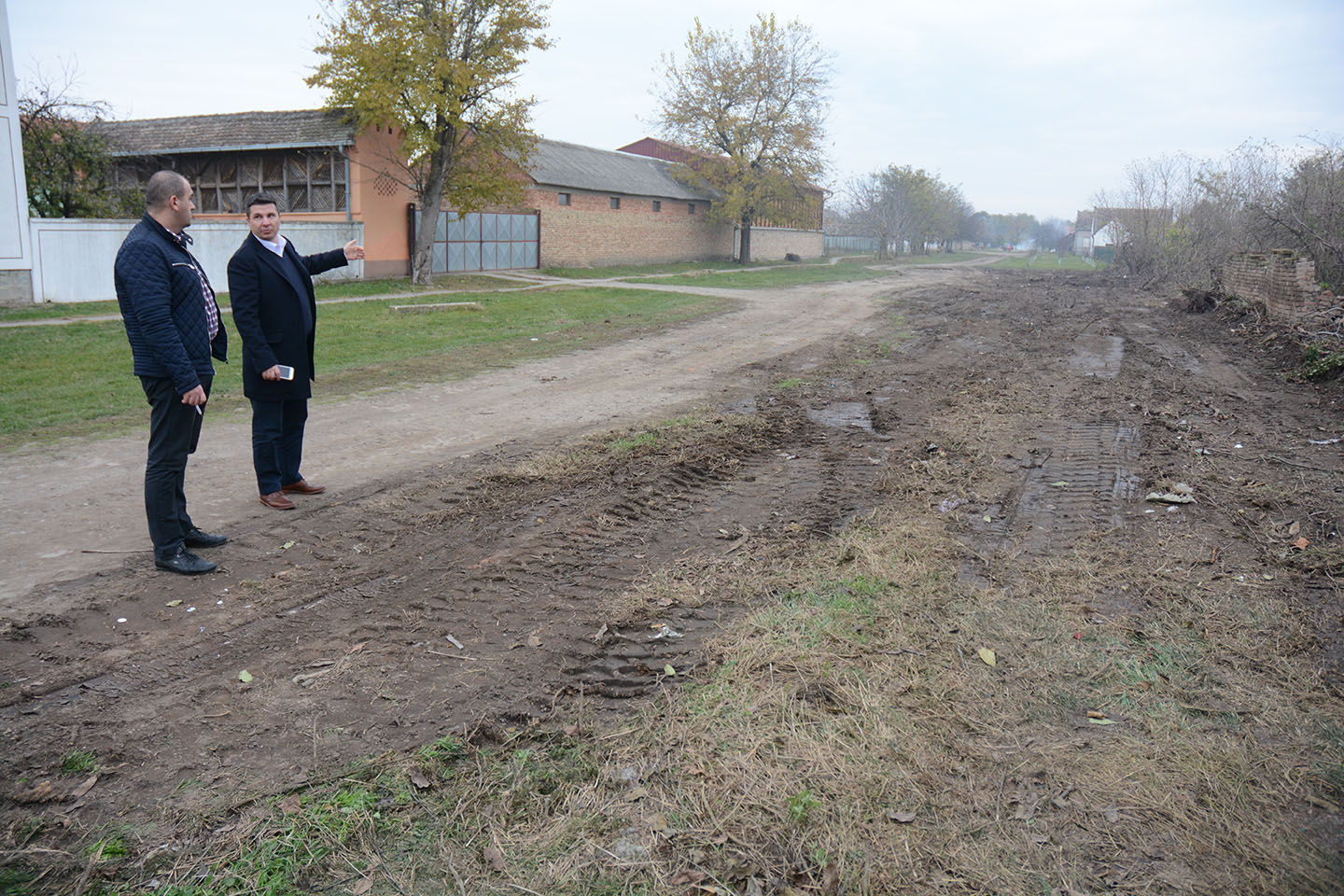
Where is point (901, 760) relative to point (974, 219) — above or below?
below

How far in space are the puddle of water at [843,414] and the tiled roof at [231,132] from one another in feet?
62.1

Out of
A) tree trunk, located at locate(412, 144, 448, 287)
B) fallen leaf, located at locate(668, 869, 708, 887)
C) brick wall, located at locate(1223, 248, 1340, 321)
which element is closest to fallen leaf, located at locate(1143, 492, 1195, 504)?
fallen leaf, located at locate(668, 869, 708, 887)

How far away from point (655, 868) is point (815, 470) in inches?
173

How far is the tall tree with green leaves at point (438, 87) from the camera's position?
68.5ft

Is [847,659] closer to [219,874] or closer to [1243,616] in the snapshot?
[1243,616]

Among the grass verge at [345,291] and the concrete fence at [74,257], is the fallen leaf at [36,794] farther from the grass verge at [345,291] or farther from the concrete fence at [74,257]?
the concrete fence at [74,257]

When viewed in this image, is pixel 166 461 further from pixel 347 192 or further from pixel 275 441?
pixel 347 192

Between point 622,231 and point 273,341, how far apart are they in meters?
32.2

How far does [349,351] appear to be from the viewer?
471 inches

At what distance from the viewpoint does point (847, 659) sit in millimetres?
3711

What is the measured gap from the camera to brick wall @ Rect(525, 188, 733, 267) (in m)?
32.0

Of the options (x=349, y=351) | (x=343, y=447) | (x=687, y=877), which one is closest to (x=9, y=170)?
(x=349, y=351)

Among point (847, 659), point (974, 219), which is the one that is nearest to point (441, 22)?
point (847, 659)

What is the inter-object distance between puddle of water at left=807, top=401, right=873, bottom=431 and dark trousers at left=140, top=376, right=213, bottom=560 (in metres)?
5.47
